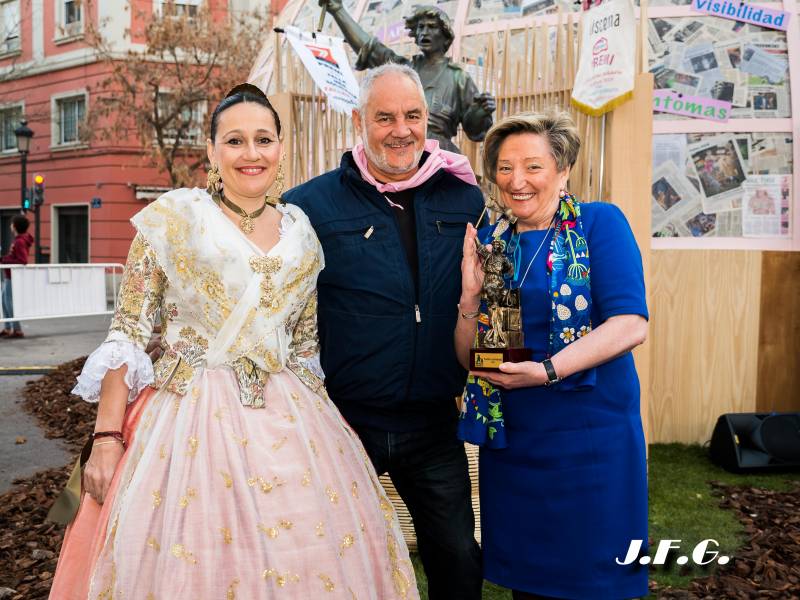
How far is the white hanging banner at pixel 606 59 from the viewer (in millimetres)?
4934

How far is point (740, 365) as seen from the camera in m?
6.79

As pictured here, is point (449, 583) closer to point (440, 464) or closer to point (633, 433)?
point (440, 464)

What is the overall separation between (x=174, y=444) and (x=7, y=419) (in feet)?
20.0

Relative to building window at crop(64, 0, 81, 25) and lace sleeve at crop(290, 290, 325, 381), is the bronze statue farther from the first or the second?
building window at crop(64, 0, 81, 25)

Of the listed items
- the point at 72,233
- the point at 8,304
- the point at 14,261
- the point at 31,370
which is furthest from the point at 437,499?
the point at 72,233

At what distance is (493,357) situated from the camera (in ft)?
7.73

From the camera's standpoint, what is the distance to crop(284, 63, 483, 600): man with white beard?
8.94 feet

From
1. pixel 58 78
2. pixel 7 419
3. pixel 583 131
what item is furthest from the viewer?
pixel 58 78

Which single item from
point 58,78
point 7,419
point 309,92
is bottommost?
point 7,419

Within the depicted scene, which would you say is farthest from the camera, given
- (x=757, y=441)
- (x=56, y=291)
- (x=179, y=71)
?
(x=179, y=71)

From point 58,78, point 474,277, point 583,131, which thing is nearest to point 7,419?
point 583,131

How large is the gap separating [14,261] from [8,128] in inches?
594

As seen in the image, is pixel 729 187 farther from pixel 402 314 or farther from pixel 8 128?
pixel 8 128

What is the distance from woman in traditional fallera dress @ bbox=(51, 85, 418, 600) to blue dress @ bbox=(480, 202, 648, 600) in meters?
0.45
